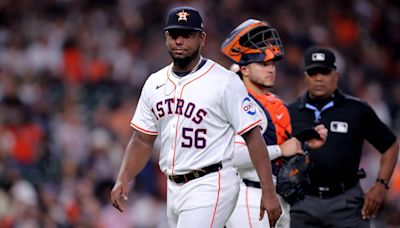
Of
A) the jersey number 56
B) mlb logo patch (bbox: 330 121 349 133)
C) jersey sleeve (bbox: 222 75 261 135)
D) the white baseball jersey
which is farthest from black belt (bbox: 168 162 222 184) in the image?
mlb logo patch (bbox: 330 121 349 133)

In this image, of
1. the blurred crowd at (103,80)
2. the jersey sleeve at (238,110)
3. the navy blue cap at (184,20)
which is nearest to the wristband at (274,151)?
the jersey sleeve at (238,110)

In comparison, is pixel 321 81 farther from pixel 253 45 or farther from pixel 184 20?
pixel 184 20

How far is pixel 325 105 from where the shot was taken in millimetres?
7375

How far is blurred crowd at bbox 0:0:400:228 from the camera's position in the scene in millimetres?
11406

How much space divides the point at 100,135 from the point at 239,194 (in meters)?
6.36

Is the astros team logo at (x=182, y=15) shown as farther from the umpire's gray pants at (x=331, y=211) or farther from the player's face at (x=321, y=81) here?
the umpire's gray pants at (x=331, y=211)

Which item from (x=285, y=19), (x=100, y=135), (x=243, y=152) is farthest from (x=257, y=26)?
(x=285, y=19)

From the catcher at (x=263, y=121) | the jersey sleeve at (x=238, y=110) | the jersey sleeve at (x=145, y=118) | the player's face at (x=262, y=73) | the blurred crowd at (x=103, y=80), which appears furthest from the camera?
the blurred crowd at (x=103, y=80)

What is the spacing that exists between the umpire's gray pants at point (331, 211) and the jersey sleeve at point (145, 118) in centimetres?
172

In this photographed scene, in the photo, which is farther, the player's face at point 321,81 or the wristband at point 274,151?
the player's face at point 321,81

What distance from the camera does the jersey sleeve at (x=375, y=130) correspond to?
7.26 meters

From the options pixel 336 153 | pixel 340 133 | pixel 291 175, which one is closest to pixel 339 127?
pixel 340 133

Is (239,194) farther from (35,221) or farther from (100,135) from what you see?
(100,135)

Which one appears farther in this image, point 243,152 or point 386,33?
point 386,33
